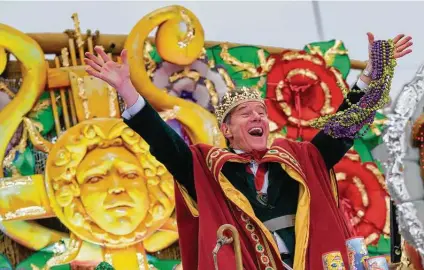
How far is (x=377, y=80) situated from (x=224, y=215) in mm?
488

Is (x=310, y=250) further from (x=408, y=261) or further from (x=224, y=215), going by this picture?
(x=408, y=261)

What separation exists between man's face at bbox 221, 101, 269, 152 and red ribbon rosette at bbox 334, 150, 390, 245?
152 centimetres

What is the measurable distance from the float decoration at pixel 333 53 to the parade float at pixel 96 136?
277 millimetres

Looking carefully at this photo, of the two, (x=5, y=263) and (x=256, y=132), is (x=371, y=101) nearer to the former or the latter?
(x=256, y=132)

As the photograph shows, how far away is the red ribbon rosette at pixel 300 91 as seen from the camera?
3.80m

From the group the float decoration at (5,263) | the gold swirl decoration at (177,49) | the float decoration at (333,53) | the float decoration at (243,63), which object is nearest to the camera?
the float decoration at (5,263)

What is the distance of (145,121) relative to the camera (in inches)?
84.5

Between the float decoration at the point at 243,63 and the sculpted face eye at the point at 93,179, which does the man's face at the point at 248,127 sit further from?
the float decoration at the point at 243,63

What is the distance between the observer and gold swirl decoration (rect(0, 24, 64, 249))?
3305mm

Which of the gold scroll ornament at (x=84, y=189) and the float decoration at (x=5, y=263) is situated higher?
the gold scroll ornament at (x=84, y=189)

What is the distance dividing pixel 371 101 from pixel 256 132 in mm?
285

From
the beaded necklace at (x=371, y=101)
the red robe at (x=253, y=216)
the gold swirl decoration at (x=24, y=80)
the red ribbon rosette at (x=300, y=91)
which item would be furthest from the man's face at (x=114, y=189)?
the beaded necklace at (x=371, y=101)

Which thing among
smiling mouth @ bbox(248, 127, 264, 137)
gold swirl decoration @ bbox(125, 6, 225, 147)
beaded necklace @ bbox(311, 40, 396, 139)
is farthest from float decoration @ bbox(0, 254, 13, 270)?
beaded necklace @ bbox(311, 40, 396, 139)

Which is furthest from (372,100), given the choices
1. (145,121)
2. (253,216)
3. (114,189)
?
(114,189)
